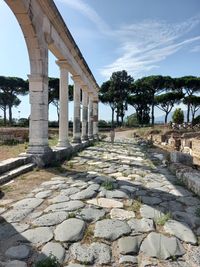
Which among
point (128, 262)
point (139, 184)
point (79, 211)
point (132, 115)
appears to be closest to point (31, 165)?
point (139, 184)

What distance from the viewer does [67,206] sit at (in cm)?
361

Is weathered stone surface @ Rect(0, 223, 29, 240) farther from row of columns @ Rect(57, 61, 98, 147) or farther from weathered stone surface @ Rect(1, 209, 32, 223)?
row of columns @ Rect(57, 61, 98, 147)

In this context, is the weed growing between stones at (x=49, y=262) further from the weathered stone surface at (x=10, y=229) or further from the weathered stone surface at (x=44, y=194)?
the weathered stone surface at (x=44, y=194)

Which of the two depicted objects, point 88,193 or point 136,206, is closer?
point 136,206

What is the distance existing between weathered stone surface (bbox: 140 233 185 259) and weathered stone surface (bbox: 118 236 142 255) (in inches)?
2.2

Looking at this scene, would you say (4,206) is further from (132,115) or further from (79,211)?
(132,115)

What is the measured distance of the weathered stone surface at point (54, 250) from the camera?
91.0 inches

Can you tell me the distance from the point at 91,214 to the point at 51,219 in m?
0.50

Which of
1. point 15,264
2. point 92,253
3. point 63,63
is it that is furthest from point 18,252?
point 63,63

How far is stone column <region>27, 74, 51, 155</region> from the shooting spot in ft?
22.3

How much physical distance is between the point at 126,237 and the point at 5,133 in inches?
588

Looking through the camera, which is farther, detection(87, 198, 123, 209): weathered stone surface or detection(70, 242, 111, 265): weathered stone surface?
detection(87, 198, 123, 209): weathered stone surface

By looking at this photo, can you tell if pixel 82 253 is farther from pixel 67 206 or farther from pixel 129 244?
pixel 67 206

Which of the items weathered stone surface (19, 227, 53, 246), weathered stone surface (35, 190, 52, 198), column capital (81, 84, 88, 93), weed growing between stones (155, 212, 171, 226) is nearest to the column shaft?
column capital (81, 84, 88, 93)
